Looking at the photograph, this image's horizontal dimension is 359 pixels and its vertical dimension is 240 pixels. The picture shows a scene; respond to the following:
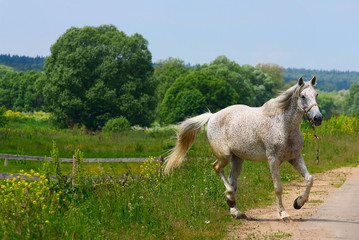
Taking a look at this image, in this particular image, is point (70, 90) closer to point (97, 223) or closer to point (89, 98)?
point (89, 98)

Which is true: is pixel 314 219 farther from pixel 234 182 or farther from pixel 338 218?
pixel 234 182

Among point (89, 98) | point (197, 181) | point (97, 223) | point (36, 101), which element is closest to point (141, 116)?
point (89, 98)

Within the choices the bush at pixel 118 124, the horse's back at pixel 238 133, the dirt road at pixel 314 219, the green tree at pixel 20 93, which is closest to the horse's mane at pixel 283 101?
the horse's back at pixel 238 133

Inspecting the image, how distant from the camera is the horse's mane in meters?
9.35

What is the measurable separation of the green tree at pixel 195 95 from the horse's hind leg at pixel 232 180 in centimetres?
6508

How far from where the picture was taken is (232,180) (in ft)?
34.3

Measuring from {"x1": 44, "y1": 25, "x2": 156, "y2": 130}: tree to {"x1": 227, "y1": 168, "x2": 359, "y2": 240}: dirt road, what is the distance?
134 ft

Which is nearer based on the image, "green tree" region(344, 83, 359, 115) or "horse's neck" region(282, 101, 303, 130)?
"horse's neck" region(282, 101, 303, 130)

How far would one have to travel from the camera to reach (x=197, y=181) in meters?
12.1

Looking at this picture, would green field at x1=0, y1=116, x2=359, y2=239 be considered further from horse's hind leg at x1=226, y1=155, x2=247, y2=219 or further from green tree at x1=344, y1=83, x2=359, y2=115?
green tree at x1=344, y1=83, x2=359, y2=115

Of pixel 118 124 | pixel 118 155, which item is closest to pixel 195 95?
pixel 118 124

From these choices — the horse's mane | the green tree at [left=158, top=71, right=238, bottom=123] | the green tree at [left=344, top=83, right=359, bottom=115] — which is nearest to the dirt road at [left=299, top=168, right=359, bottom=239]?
the horse's mane

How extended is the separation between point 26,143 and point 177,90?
171 ft

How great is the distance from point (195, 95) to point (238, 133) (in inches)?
2601
